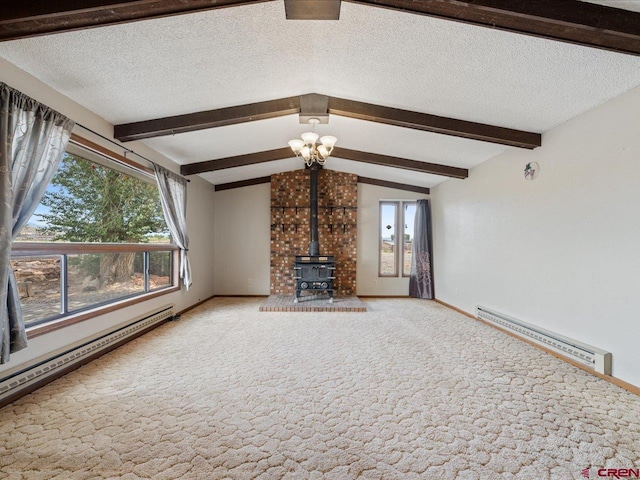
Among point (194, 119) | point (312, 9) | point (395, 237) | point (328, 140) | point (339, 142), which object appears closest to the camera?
point (312, 9)

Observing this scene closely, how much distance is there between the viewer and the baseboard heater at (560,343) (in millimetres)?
2476

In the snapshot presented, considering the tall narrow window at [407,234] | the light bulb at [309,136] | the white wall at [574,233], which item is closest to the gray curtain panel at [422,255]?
the tall narrow window at [407,234]

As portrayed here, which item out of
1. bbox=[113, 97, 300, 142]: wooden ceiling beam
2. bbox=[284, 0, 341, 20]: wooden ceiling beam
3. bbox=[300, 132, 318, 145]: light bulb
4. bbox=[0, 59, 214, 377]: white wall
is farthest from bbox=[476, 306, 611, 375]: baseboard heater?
bbox=[0, 59, 214, 377]: white wall

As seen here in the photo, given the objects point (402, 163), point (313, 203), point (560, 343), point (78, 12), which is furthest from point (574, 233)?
point (78, 12)

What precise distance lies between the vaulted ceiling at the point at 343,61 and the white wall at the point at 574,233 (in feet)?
0.98

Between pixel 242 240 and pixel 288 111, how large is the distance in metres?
3.65

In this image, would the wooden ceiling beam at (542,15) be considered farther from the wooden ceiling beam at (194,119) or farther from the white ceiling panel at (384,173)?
the white ceiling panel at (384,173)

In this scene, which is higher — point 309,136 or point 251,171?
point 251,171

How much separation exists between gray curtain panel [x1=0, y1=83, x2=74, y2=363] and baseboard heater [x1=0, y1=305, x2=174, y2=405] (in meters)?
0.30

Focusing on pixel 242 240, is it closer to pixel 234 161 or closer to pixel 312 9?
pixel 234 161

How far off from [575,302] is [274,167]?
494 centimetres

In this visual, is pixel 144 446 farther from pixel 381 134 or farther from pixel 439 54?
pixel 381 134

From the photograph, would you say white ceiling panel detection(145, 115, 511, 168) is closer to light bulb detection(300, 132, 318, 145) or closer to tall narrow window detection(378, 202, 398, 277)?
light bulb detection(300, 132, 318, 145)

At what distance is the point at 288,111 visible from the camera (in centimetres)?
316
